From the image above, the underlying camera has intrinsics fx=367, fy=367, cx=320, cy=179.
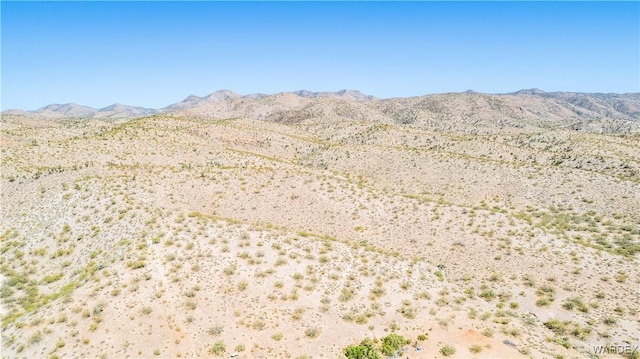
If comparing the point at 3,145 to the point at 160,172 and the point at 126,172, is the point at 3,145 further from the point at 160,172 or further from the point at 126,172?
the point at 160,172

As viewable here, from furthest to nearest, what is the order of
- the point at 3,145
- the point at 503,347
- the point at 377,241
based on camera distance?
the point at 3,145, the point at 377,241, the point at 503,347

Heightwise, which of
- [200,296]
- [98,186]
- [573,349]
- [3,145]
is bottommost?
[573,349]

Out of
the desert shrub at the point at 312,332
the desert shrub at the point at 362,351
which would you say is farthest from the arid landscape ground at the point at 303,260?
the desert shrub at the point at 362,351

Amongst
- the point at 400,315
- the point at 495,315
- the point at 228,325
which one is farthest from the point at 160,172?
the point at 495,315

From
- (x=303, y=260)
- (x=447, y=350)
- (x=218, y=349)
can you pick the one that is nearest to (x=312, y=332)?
(x=218, y=349)

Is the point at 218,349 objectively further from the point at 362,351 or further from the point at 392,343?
the point at 392,343

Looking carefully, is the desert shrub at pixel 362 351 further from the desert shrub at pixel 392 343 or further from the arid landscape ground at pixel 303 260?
the arid landscape ground at pixel 303 260

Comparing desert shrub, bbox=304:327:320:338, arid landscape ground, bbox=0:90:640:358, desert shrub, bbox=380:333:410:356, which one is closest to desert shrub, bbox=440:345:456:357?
arid landscape ground, bbox=0:90:640:358

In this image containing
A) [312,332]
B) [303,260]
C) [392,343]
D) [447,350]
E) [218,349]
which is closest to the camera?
[218,349]

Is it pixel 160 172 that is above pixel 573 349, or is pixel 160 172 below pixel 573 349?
above
